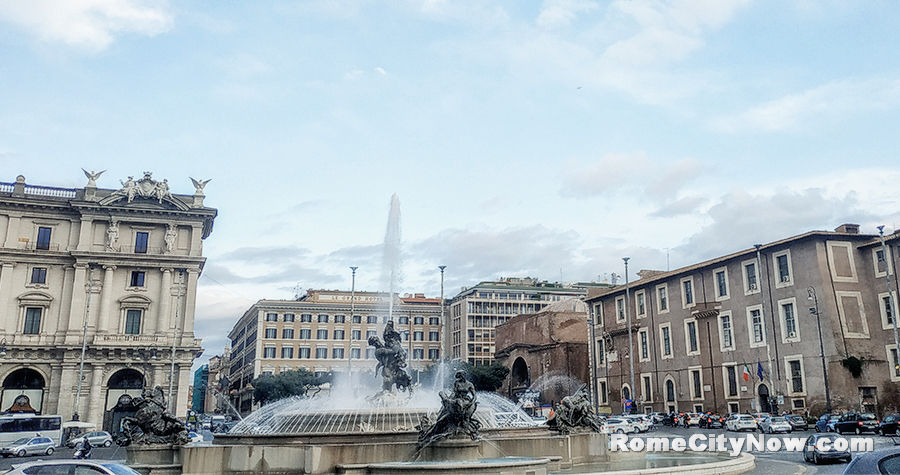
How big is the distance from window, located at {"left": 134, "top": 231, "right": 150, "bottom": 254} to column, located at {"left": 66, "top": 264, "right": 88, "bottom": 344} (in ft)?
12.6

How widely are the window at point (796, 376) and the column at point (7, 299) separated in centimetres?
5231

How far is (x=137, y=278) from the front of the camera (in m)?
54.2

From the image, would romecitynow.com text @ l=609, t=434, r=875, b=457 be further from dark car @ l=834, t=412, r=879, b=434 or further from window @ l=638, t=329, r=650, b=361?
window @ l=638, t=329, r=650, b=361

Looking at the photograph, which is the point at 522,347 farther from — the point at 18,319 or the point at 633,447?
the point at 633,447

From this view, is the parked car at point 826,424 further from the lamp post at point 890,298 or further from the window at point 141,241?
the window at point 141,241

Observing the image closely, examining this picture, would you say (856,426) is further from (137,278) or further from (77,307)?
(77,307)

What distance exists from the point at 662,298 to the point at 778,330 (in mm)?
12610

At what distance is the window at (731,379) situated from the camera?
48.4 meters

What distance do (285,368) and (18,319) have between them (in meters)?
38.8

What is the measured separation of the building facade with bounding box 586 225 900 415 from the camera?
4166 centimetres

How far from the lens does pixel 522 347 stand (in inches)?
3142

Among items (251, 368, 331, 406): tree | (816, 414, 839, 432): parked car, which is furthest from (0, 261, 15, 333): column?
(816, 414, 839, 432): parked car

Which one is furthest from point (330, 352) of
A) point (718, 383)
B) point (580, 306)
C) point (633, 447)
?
point (633, 447)

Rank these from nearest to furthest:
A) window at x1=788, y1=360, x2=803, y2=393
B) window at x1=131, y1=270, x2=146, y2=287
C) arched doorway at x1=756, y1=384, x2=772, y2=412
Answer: window at x1=788, y1=360, x2=803, y2=393 → arched doorway at x1=756, y1=384, x2=772, y2=412 → window at x1=131, y1=270, x2=146, y2=287
